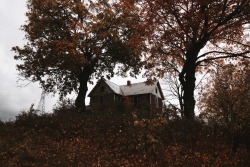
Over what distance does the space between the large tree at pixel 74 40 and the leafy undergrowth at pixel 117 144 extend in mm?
8844

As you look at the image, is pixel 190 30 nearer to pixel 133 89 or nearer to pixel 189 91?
pixel 189 91

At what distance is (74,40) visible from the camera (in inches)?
1057

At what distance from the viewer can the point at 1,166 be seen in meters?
12.7

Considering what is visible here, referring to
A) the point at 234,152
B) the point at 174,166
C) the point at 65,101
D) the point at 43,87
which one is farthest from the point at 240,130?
the point at 43,87

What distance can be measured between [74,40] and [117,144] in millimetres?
14164

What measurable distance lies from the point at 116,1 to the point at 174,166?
71.0 feet

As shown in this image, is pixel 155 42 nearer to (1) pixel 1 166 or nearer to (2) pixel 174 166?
(2) pixel 174 166

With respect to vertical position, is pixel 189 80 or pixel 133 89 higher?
pixel 133 89

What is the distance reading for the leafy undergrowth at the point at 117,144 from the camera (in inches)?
502

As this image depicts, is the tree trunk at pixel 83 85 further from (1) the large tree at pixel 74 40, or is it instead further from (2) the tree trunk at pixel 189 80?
(2) the tree trunk at pixel 189 80

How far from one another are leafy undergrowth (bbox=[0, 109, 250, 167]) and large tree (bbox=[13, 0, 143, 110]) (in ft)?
29.0

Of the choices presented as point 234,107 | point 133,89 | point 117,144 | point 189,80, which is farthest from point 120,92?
point 234,107

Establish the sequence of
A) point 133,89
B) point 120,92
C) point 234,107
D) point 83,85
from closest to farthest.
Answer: point 234,107 < point 83,85 < point 133,89 < point 120,92

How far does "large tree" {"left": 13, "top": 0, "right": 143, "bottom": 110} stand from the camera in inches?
1072
